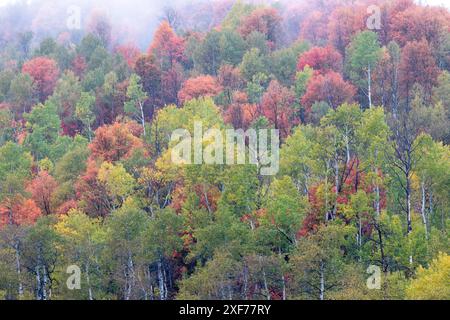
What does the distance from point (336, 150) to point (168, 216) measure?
10237mm

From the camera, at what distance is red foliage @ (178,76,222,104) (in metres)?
71.5

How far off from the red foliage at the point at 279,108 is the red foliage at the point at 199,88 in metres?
8.93

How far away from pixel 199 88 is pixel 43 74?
24.0 metres

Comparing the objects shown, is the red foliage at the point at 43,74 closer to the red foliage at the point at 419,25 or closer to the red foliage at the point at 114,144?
the red foliage at the point at 114,144

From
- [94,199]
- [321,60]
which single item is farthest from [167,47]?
[94,199]

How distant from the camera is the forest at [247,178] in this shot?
37.2 m

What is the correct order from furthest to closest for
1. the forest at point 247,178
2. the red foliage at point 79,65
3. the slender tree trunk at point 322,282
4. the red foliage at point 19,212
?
1. the red foliage at point 79,65
2. the red foliage at point 19,212
3. the forest at point 247,178
4. the slender tree trunk at point 322,282

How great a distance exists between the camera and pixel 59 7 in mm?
168750

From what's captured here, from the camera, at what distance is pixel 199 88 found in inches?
2840

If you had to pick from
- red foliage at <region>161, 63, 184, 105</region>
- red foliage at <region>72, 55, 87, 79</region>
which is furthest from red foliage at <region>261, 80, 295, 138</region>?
red foliage at <region>72, 55, 87, 79</region>

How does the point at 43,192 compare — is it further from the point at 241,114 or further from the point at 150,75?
the point at 150,75

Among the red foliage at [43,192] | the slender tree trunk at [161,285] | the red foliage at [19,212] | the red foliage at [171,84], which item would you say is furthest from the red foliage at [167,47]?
the slender tree trunk at [161,285]

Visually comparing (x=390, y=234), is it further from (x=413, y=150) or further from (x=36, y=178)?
(x=36, y=178)
